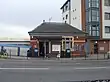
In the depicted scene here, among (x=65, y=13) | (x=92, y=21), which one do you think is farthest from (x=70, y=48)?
(x=65, y=13)

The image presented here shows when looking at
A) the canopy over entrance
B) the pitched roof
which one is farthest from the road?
the pitched roof

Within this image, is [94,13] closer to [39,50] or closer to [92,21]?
[92,21]

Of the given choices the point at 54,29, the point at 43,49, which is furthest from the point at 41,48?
the point at 54,29

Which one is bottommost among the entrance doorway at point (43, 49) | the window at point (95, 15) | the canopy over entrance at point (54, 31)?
the entrance doorway at point (43, 49)

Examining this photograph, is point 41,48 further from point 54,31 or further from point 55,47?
point 54,31

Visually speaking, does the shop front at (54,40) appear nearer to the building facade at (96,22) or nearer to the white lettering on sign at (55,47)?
the white lettering on sign at (55,47)

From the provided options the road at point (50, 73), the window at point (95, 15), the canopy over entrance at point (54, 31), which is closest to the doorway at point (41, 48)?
the canopy over entrance at point (54, 31)

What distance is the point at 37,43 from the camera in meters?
44.8

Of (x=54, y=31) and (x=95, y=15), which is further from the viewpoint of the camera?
(x=95, y=15)

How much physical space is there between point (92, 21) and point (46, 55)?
59.1 ft

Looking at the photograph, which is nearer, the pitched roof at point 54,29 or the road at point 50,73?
the road at point 50,73

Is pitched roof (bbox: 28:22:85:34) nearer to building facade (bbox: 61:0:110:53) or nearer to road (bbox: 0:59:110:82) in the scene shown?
building facade (bbox: 61:0:110:53)

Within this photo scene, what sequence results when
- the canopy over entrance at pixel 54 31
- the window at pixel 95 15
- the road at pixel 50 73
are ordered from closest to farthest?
the road at pixel 50 73 → the canopy over entrance at pixel 54 31 → the window at pixel 95 15

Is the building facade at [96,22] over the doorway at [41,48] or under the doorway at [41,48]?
over
